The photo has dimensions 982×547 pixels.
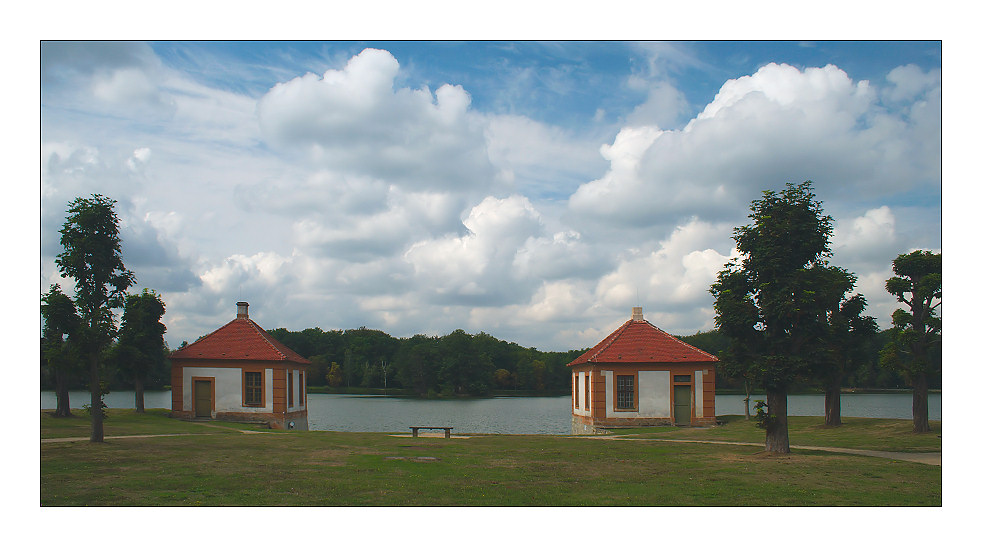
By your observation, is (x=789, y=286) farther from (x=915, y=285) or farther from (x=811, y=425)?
(x=811, y=425)

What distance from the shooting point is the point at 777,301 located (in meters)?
17.1

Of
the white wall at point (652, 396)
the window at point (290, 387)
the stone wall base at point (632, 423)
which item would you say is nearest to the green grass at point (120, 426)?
the window at point (290, 387)

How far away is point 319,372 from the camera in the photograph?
9825 cm

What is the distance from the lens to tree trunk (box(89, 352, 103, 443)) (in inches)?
725

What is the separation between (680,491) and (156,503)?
370 inches

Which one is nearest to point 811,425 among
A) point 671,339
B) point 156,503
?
point 671,339

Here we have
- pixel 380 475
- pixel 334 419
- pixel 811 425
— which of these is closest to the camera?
pixel 380 475

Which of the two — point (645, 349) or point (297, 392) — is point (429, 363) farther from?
point (645, 349)

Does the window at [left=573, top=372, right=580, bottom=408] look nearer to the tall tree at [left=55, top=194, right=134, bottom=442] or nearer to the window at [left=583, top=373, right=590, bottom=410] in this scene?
the window at [left=583, top=373, right=590, bottom=410]

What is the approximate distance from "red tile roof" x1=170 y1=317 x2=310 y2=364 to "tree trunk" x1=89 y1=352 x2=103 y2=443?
1442cm

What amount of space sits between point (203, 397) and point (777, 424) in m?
27.7

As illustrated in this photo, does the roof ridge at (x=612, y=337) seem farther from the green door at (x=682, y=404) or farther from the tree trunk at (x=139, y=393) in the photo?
the tree trunk at (x=139, y=393)

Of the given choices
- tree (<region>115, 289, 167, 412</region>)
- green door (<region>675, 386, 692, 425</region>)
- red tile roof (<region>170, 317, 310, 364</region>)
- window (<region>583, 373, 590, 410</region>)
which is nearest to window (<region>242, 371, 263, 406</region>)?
red tile roof (<region>170, 317, 310, 364</region>)

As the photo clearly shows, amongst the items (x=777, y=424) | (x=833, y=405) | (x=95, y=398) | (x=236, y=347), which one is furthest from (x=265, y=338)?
(x=833, y=405)
